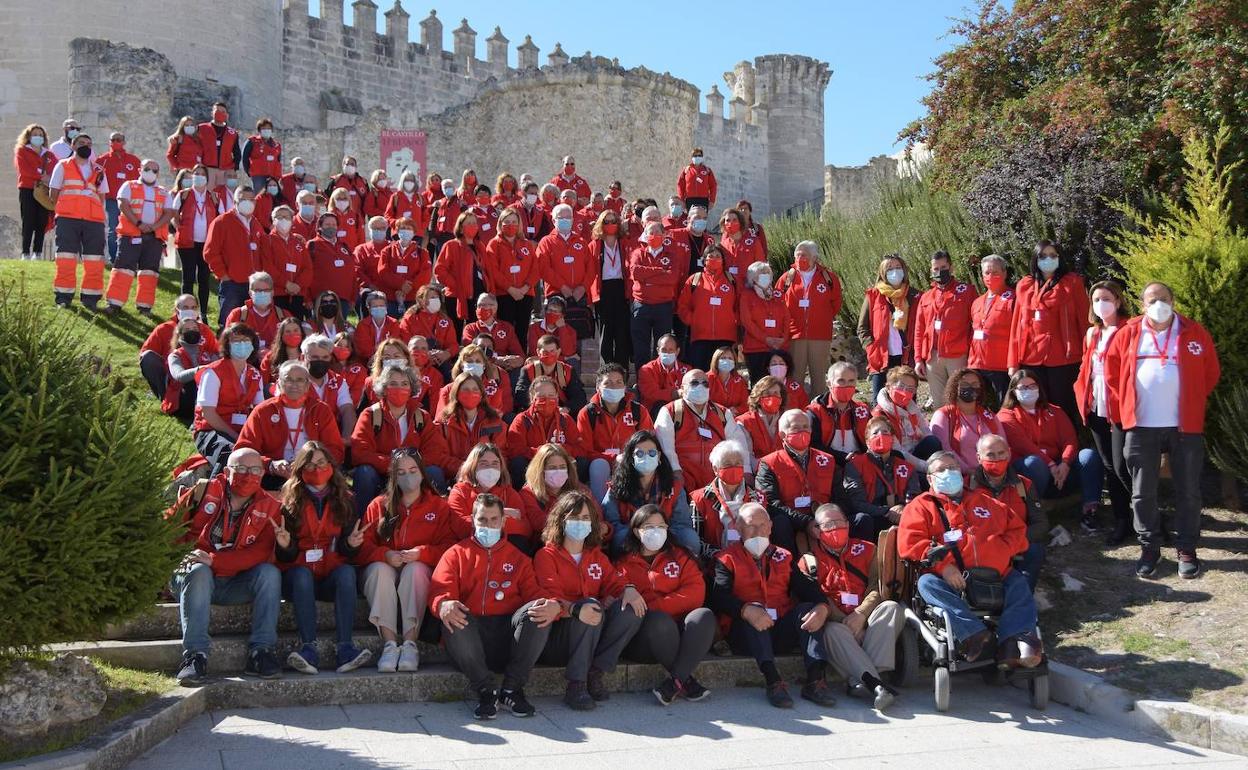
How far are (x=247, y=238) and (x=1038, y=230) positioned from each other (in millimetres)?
7772

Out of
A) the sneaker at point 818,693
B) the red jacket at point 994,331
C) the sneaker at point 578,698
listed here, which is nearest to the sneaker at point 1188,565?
the red jacket at point 994,331

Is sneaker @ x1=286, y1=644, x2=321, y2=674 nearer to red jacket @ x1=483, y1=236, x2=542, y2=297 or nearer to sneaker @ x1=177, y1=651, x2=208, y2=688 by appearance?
sneaker @ x1=177, y1=651, x2=208, y2=688

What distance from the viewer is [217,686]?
20.1ft

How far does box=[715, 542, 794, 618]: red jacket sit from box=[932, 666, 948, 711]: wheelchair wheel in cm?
101

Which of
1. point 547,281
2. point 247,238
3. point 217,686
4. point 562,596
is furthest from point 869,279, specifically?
point 217,686

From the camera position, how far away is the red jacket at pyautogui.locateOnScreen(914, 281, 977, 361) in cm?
1015

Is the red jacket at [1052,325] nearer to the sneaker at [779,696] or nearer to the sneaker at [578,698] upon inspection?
the sneaker at [779,696]

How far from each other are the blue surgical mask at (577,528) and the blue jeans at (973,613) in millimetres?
1977

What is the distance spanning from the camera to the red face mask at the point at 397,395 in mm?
8367

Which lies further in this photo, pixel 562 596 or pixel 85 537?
pixel 562 596

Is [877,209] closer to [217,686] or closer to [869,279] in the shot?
[869,279]

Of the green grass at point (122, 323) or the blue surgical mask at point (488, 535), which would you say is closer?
the blue surgical mask at point (488, 535)

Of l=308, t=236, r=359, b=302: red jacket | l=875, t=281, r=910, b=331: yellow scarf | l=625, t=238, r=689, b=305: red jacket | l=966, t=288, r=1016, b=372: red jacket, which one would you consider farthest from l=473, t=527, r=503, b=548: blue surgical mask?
l=308, t=236, r=359, b=302: red jacket

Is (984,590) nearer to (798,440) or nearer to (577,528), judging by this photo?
(798,440)
